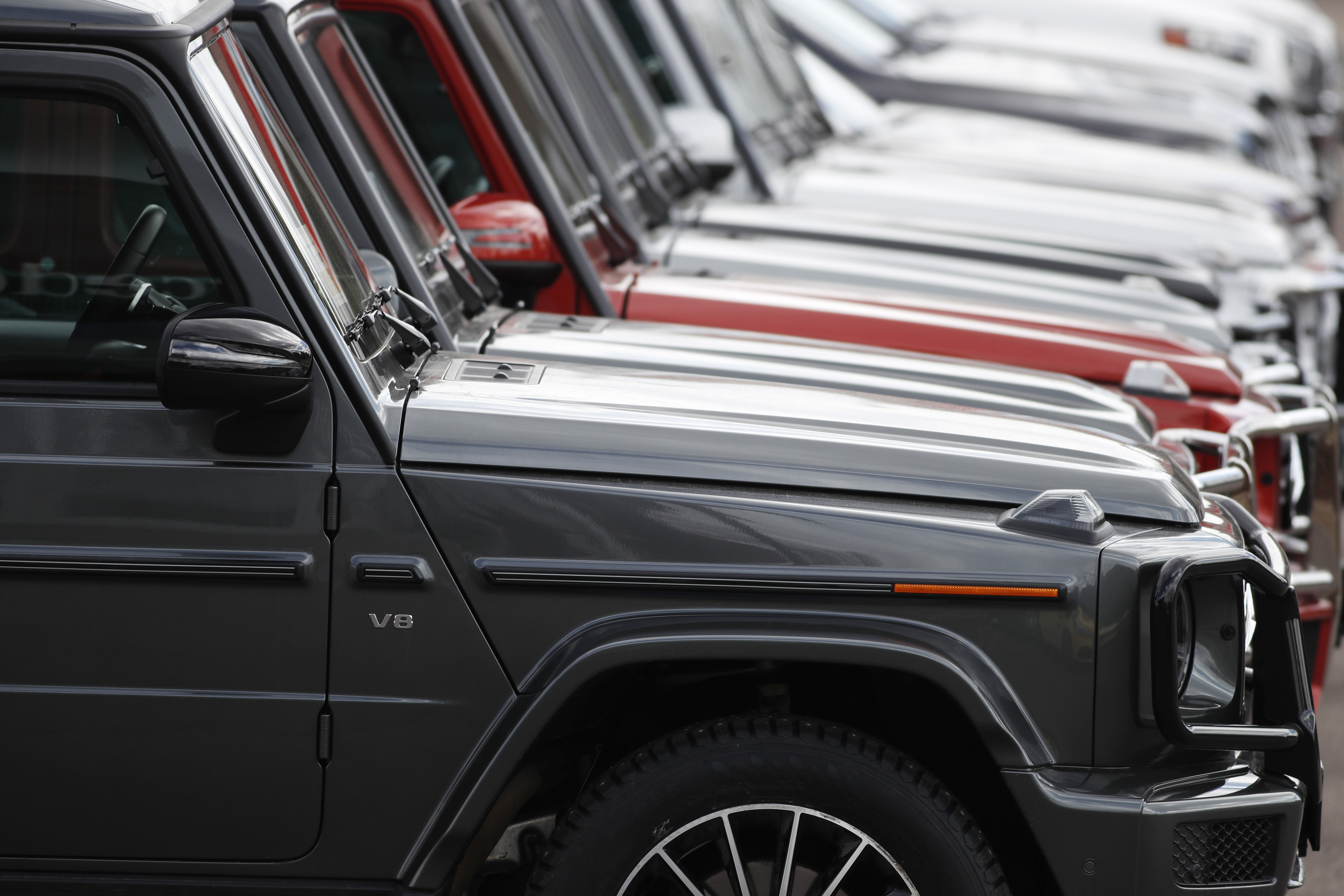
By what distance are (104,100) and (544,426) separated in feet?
3.05

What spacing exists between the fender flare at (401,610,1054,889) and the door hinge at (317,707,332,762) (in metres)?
0.23

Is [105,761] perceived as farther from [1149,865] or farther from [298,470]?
[1149,865]

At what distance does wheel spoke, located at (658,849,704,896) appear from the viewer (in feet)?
8.95

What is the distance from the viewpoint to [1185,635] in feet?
9.22

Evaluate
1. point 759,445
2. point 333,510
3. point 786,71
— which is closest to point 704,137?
point 786,71

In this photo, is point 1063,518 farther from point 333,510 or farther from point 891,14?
point 891,14

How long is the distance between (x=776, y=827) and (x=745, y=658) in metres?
0.30

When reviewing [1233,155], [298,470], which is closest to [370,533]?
[298,470]

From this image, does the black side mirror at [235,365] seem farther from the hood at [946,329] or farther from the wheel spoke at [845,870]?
the hood at [946,329]

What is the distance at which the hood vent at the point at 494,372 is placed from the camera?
3.05m

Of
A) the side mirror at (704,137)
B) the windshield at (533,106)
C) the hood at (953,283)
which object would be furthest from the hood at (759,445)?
the side mirror at (704,137)

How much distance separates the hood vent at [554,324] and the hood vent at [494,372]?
71cm

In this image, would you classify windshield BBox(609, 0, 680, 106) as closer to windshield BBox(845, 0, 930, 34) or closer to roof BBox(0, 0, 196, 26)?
windshield BBox(845, 0, 930, 34)

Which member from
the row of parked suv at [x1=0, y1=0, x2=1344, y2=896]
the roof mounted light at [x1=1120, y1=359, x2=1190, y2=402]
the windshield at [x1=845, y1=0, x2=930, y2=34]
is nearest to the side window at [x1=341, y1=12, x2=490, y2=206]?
the row of parked suv at [x1=0, y1=0, x2=1344, y2=896]
